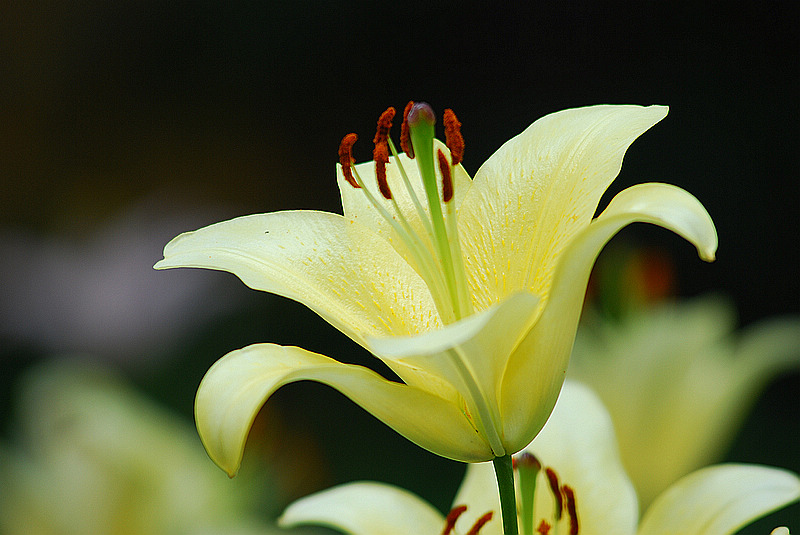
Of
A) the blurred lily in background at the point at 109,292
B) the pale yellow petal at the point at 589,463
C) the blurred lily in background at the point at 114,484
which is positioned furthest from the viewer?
the blurred lily in background at the point at 109,292

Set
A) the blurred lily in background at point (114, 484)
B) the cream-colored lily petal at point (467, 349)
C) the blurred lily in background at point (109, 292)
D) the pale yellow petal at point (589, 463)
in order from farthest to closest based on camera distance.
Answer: the blurred lily in background at point (109, 292) → the blurred lily in background at point (114, 484) → the pale yellow petal at point (589, 463) → the cream-colored lily petal at point (467, 349)

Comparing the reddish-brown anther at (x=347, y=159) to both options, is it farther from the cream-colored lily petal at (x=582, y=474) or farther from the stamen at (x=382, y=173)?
the cream-colored lily petal at (x=582, y=474)

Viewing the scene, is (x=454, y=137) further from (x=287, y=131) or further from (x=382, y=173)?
(x=287, y=131)

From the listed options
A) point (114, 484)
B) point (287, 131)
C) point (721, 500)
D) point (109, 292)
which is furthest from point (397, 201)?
point (287, 131)

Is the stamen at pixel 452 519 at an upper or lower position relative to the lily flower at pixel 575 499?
Answer: upper

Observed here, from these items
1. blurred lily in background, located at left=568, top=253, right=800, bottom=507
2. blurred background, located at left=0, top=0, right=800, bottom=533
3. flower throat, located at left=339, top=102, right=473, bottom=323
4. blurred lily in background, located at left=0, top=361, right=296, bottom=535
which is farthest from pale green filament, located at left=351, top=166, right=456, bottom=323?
blurred background, located at left=0, top=0, right=800, bottom=533

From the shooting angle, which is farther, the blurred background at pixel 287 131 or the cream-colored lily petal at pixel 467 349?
the blurred background at pixel 287 131

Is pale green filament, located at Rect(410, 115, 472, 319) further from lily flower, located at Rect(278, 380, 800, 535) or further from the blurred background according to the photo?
the blurred background

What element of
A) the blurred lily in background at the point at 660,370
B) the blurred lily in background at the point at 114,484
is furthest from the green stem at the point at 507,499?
the blurred lily in background at the point at 660,370
